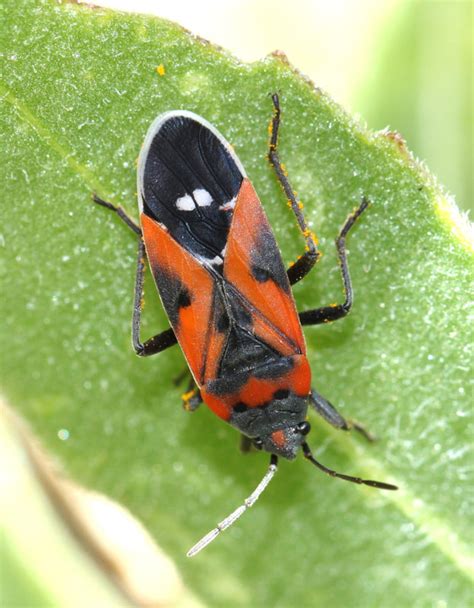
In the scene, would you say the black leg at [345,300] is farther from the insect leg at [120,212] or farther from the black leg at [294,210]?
the insect leg at [120,212]

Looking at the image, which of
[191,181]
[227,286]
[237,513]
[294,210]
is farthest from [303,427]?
[191,181]

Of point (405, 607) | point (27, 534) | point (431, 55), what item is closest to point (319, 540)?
point (405, 607)

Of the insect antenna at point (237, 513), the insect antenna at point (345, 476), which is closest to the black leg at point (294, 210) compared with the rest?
the insect antenna at point (345, 476)

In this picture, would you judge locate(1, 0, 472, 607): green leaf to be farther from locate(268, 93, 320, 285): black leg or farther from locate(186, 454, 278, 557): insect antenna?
locate(186, 454, 278, 557): insect antenna

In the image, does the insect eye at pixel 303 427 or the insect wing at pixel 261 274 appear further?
the insect eye at pixel 303 427

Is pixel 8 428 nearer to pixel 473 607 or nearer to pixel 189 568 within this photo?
pixel 189 568

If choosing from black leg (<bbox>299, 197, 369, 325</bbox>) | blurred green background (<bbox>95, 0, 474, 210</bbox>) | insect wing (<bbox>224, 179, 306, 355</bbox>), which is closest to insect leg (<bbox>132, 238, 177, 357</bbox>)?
insect wing (<bbox>224, 179, 306, 355</bbox>)

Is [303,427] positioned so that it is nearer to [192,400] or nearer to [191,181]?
[192,400]
